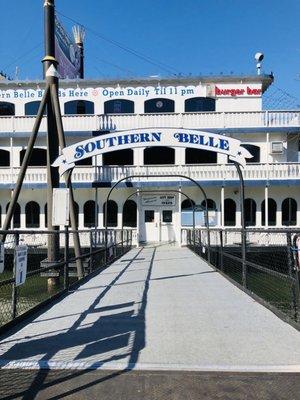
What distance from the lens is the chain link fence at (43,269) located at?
25.2 ft

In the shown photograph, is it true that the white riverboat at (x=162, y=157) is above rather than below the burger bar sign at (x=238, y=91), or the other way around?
below

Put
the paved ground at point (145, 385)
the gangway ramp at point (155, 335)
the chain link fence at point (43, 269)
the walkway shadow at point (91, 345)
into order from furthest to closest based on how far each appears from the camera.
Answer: the chain link fence at point (43, 269), the gangway ramp at point (155, 335), the walkway shadow at point (91, 345), the paved ground at point (145, 385)

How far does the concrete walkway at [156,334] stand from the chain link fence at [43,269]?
645 millimetres

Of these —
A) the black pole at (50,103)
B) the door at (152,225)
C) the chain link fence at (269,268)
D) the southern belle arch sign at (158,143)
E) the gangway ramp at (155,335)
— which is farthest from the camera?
the door at (152,225)

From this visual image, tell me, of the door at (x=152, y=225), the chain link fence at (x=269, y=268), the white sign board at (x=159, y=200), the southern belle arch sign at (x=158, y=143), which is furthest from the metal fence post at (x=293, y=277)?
the door at (x=152, y=225)

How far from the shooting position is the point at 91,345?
5.65 meters

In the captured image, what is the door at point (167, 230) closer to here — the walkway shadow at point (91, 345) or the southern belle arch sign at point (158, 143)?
the southern belle arch sign at point (158, 143)

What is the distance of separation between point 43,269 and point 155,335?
337cm

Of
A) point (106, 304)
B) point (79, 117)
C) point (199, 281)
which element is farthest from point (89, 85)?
point (106, 304)

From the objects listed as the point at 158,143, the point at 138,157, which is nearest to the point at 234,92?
the point at 138,157

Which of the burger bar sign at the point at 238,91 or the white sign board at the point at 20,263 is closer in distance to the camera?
the white sign board at the point at 20,263

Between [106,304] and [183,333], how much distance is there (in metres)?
2.49

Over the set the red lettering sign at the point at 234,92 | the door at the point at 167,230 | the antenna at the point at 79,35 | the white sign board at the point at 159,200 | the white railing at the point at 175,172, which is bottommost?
A: the door at the point at 167,230

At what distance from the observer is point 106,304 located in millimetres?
8430
